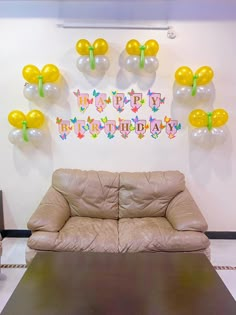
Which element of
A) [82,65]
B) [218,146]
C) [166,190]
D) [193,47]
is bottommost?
[166,190]

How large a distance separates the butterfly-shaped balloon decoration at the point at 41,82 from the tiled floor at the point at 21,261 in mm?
1547

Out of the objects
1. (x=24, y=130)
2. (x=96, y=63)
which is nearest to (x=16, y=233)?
(x=24, y=130)

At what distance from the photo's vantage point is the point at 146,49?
266 cm

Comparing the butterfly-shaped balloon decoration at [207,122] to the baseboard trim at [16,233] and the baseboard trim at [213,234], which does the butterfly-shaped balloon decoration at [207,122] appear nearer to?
the baseboard trim at [213,234]

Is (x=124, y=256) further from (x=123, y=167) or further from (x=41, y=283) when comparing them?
(x=123, y=167)

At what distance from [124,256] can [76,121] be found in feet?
5.22

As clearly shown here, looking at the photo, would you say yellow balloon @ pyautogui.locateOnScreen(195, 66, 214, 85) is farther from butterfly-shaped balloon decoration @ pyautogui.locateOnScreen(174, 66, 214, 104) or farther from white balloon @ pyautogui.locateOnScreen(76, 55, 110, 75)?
white balloon @ pyautogui.locateOnScreen(76, 55, 110, 75)

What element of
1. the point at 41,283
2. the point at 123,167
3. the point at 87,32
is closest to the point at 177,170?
the point at 123,167

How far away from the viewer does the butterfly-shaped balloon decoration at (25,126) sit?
2762 millimetres

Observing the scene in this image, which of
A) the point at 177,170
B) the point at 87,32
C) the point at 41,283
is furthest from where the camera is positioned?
the point at 177,170

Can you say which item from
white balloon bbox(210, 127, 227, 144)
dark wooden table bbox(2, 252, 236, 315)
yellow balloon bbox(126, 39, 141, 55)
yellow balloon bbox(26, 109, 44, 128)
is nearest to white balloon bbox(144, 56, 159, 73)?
yellow balloon bbox(126, 39, 141, 55)

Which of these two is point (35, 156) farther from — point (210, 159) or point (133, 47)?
point (210, 159)

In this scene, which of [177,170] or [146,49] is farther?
[177,170]

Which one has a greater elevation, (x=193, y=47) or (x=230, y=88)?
(x=193, y=47)
